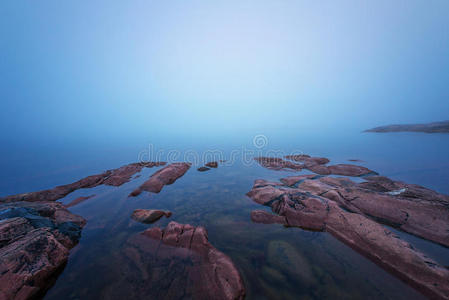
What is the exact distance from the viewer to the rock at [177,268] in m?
4.88

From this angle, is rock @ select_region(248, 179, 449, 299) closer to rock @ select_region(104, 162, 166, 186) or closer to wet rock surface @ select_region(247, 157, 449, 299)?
wet rock surface @ select_region(247, 157, 449, 299)

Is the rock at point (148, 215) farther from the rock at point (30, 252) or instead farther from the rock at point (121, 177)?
the rock at point (121, 177)

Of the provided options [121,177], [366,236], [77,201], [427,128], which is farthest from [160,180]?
[427,128]

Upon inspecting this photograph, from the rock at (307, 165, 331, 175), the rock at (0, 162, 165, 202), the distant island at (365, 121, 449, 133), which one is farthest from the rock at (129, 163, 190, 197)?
the distant island at (365, 121, 449, 133)

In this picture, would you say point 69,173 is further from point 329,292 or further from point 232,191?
point 329,292

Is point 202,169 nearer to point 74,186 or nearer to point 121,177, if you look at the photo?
point 121,177

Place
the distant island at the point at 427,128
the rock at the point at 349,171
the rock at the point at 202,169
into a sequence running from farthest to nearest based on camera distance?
the distant island at the point at 427,128, the rock at the point at 202,169, the rock at the point at 349,171

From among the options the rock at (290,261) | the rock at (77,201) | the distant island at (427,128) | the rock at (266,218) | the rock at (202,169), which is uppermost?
the distant island at (427,128)

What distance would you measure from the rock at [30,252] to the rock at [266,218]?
958cm

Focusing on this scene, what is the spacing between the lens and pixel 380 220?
809cm

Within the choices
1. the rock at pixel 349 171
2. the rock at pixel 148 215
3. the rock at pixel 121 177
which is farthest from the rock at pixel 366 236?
the rock at pixel 121 177

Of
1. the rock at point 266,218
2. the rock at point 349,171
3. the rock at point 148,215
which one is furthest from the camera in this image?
the rock at point 349,171

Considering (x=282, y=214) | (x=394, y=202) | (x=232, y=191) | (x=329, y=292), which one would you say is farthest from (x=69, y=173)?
(x=394, y=202)

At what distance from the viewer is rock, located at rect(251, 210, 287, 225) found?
864cm
